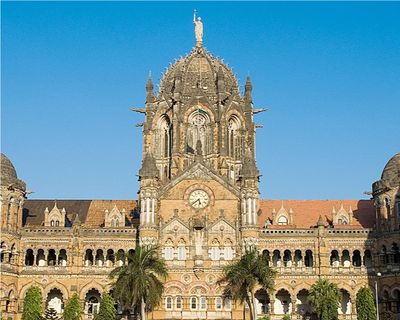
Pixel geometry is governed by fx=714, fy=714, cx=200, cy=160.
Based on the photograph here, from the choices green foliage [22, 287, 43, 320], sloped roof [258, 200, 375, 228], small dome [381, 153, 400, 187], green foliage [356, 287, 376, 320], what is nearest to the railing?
sloped roof [258, 200, 375, 228]

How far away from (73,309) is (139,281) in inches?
457

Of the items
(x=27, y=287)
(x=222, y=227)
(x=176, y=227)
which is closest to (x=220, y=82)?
(x=222, y=227)

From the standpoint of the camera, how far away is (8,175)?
261 feet

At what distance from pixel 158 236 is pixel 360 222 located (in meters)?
24.5

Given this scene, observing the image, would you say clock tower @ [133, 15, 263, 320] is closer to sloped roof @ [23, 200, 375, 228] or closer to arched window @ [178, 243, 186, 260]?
arched window @ [178, 243, 186, 260]

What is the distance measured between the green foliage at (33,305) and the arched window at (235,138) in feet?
97.3

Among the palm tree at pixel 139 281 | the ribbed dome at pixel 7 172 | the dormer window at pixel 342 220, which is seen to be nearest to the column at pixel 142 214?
the palm tree at pixel 139 281

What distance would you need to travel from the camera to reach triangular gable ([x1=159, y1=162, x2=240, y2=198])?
265 feet

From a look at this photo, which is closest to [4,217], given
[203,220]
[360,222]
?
[203,220]

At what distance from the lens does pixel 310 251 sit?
80.6 m

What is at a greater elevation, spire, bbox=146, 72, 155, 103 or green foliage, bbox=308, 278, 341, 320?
spire, bbox=146, 72, 155, 103

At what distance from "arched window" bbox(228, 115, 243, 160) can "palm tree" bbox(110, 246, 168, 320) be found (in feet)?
79.5

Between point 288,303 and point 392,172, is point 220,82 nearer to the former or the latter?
point 392,172

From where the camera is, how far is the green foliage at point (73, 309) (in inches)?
2908
